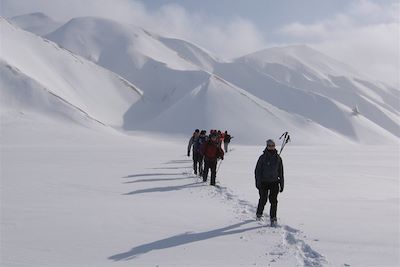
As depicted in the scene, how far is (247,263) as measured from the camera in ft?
29.1

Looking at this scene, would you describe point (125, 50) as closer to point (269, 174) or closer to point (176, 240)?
point (269, 174)

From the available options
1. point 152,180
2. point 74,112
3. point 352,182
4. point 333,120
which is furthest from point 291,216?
point 333,120

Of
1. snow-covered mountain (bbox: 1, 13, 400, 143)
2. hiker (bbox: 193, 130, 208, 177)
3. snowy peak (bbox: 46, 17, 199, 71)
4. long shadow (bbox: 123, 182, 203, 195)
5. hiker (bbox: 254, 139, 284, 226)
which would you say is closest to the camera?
hiker (bbox: 254, 139, 284, 226)

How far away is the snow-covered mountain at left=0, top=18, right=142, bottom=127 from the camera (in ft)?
308

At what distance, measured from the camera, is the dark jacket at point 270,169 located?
1265 cm

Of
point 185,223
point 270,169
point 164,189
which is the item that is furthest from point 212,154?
point 185,223

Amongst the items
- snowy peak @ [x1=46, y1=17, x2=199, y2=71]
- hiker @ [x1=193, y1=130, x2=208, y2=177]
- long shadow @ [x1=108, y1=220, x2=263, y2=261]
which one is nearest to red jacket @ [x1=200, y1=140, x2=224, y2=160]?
hiker @ [x1=193, y1=130, x2=208, y2=177]

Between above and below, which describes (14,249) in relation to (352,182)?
below

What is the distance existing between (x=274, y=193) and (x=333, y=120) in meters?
142

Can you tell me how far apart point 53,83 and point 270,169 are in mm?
103805

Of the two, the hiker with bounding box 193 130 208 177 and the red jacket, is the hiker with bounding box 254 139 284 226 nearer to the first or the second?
the red jacket

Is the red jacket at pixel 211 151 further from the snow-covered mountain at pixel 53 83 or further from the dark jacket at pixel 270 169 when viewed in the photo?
the snow-covered mountain at pixel 53 83

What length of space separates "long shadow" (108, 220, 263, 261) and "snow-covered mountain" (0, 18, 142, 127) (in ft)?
263

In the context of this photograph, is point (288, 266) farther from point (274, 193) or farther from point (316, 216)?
point (316, 216)
